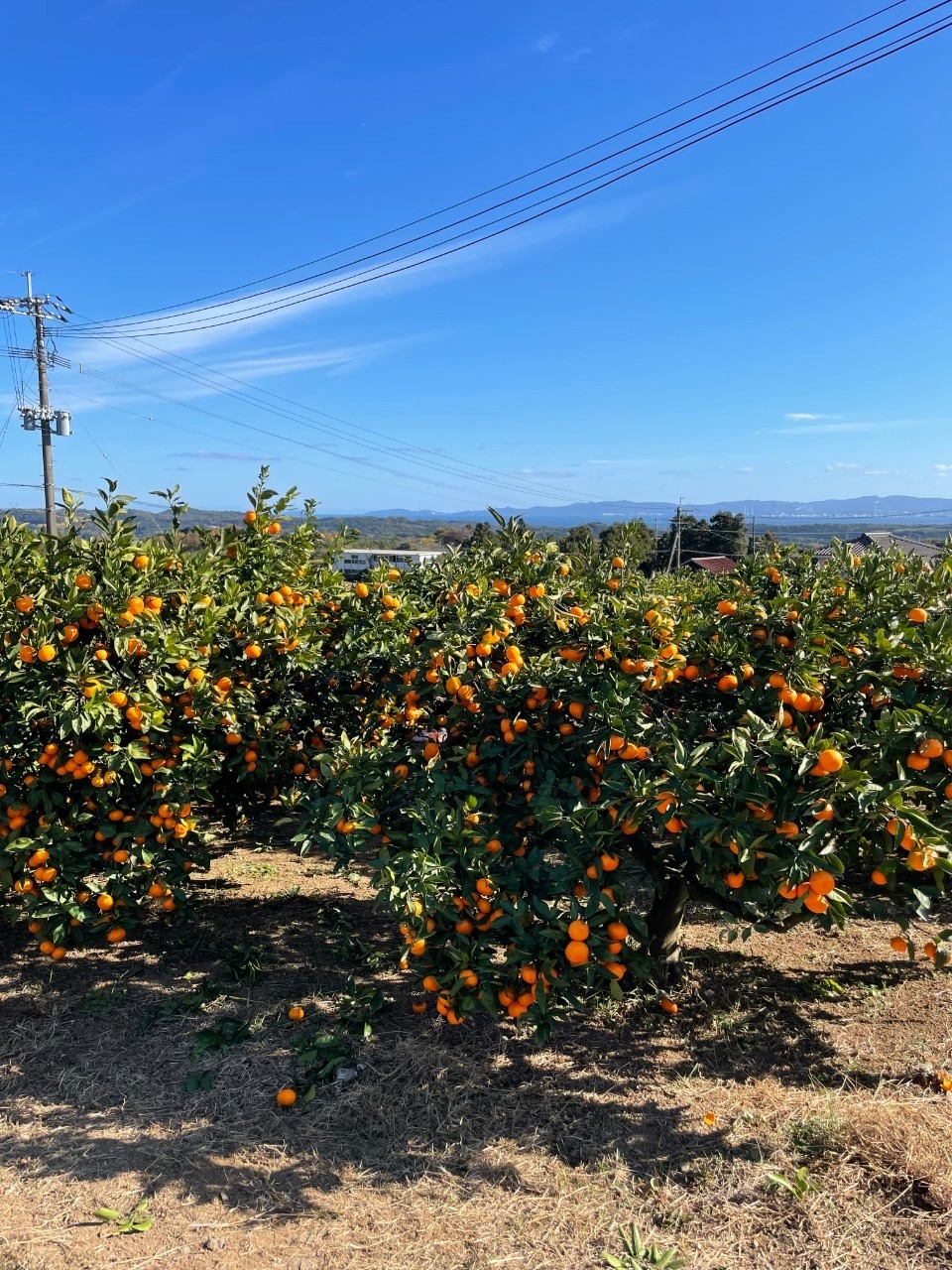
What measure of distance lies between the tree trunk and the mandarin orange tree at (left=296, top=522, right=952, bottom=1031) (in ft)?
0.22

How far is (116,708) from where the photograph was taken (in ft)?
9.69

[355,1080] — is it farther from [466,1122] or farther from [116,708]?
[116,708]

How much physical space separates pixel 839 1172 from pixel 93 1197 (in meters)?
2.14

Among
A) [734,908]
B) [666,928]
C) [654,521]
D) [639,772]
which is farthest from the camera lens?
[654,521]

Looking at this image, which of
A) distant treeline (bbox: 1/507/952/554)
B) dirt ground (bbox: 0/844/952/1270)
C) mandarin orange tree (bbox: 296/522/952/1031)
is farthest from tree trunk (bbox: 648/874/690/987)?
distant treeline (bbox: 1/507/952/554)

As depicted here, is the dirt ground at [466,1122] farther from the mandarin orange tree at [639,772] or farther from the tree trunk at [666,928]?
the mandarin orange tree at [639,772]

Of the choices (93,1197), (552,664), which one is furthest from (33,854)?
(552,664)

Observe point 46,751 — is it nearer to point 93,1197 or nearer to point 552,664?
point 93,1197

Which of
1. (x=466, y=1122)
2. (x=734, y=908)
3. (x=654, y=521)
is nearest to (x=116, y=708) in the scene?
(x=466, y=1122)

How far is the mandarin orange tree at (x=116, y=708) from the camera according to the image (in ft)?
9.90

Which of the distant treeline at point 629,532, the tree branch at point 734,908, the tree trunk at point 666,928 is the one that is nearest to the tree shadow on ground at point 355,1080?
the tree trunk at point 666,928

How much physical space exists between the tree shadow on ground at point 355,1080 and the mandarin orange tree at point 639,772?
0.36 metres

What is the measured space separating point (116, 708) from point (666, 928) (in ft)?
7.73

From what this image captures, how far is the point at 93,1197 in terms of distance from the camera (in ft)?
7.61
